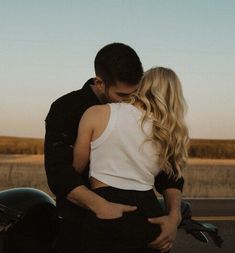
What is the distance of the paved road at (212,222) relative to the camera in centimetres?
718

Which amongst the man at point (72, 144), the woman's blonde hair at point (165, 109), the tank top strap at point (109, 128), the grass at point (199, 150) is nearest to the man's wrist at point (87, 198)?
the man at point (72, 144)

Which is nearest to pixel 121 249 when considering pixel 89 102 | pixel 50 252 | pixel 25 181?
pixel 50 252

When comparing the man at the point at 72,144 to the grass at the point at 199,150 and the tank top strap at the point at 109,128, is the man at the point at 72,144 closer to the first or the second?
the tank top strap at the point at 109,128

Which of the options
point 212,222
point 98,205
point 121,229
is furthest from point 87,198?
point 212,222

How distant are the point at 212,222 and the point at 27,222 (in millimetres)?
6795

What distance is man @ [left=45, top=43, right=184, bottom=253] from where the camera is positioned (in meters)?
2.33

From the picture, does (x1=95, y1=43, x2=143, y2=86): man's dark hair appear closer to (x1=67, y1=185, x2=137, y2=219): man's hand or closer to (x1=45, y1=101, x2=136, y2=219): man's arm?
(x1=45, y1=101, x2=136, y2=219): man's arm

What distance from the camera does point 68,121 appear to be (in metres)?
2.46

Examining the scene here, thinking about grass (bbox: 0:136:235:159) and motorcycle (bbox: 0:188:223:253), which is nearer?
motorcycle (bbox: 0:188:223:253)

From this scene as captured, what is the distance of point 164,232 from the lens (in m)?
2.43

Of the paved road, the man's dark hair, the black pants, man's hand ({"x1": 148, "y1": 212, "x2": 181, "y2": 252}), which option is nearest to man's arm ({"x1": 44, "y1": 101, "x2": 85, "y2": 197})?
the black pants

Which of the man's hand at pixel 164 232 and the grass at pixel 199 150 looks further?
the grass at pixel 199 150

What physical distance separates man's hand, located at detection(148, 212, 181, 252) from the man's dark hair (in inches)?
21.6

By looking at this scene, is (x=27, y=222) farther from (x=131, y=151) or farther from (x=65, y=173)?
(x=131, y=151)
